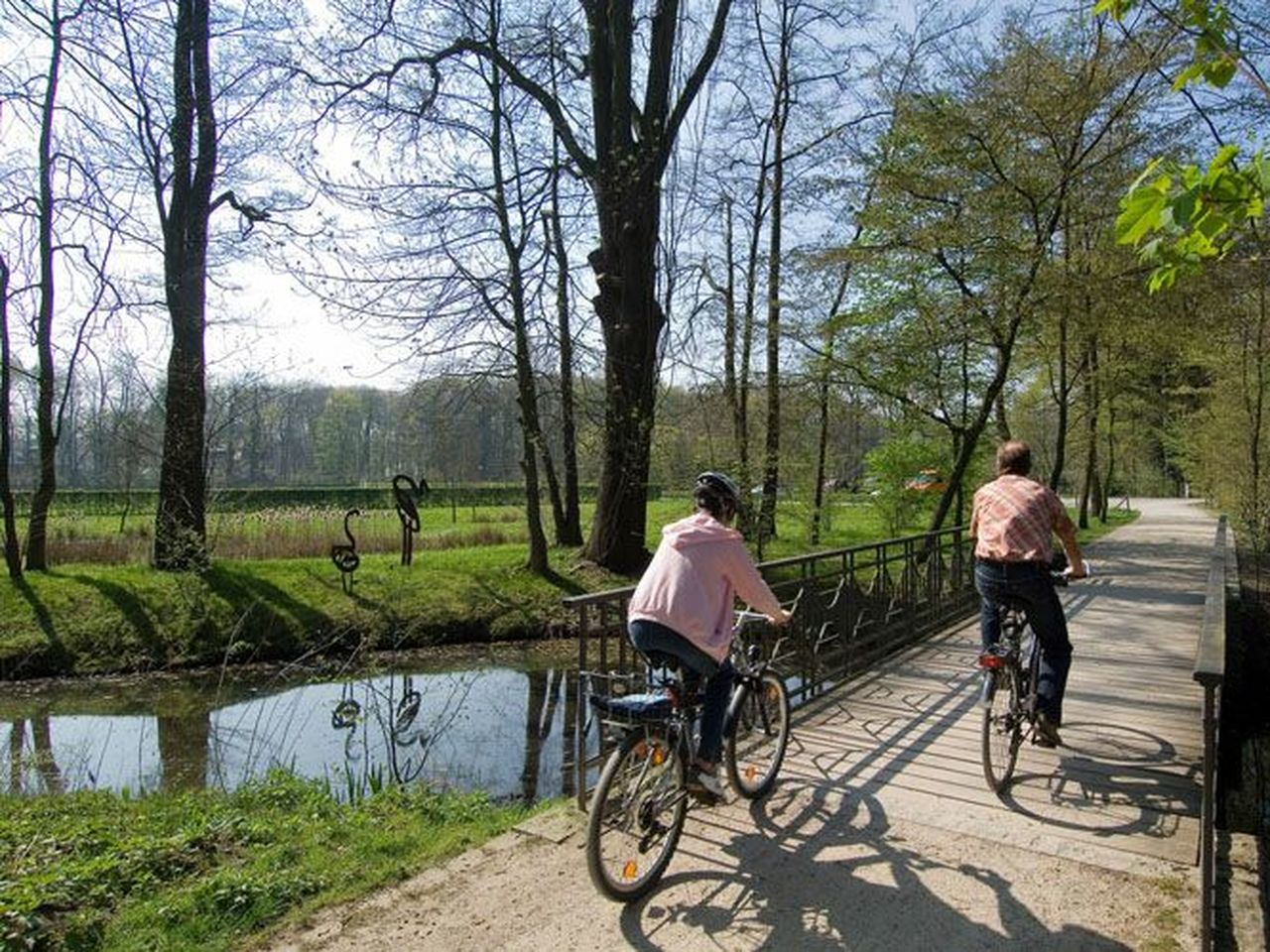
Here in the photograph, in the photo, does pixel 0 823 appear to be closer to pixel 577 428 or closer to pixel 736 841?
pixel 736 841

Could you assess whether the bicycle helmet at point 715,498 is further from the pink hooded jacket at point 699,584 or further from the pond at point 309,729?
the pond at point 309,729

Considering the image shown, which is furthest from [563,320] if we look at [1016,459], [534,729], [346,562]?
[1016,459]

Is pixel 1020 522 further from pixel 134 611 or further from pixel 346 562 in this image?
pixel 134 611

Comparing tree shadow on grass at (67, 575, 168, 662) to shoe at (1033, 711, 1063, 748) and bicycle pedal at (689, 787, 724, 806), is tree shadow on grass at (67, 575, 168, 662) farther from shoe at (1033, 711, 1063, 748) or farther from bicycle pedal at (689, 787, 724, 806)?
shoe at (1033, 711, 1063, 748)

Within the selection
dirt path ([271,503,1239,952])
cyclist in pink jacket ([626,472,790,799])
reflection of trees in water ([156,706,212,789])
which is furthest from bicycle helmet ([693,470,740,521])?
reflection of trees in water ([156,706,212,789])

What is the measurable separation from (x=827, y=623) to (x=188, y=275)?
543 inches

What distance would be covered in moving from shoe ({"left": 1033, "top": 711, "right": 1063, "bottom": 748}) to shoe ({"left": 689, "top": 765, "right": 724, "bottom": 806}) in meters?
2.37

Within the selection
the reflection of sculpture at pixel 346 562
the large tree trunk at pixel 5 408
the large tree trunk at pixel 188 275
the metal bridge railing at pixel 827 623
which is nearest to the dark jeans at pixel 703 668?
the metal bridge railing at pixel 827 623

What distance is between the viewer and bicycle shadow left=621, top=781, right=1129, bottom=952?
3.30 metres

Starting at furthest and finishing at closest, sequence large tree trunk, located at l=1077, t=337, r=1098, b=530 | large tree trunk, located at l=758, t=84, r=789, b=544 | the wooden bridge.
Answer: large tree trunk, located at l=1077, t=337, r=1098, b=530
large tree trunk, located at l=758, t=84, r=789, b=544
the wooden bridge

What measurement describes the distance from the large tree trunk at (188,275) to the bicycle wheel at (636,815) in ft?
43.6

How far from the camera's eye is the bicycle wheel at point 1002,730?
473 centimetres

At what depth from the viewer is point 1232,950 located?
3275mm

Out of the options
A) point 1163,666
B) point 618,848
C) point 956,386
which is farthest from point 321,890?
point 956,386
